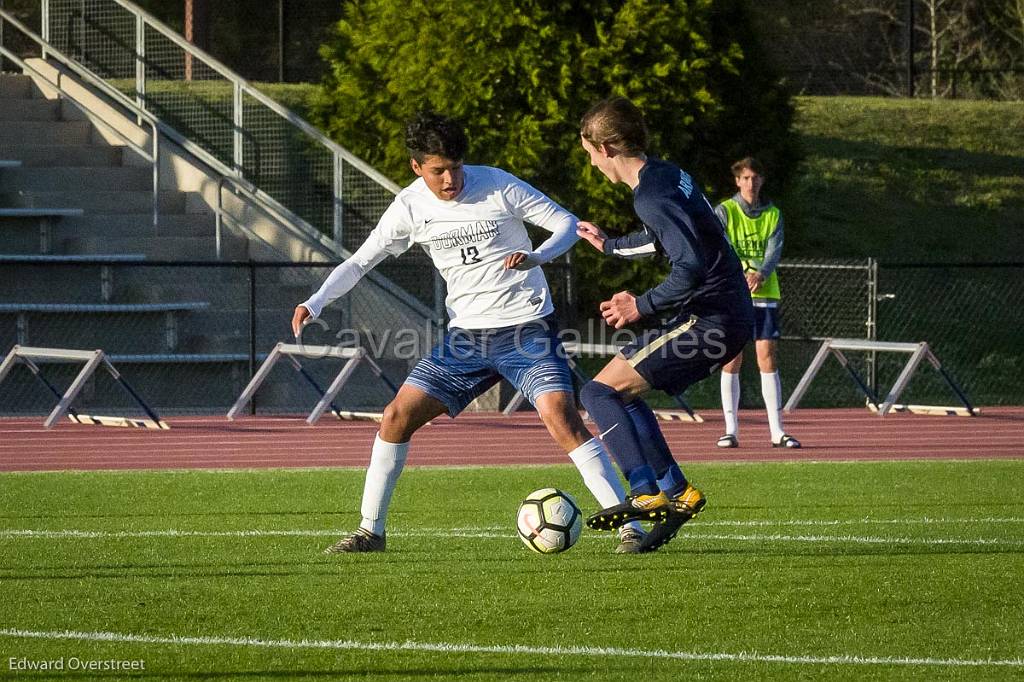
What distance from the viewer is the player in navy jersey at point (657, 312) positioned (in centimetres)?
709

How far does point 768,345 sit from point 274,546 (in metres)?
6.37

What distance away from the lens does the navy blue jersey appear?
23.2ft

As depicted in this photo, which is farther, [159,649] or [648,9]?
[648,9]

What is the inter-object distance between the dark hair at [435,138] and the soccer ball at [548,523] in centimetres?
160

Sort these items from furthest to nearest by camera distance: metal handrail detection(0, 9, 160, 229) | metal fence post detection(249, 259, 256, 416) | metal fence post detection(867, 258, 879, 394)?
metal handrail detection(0, 9, 160, 229)
metal fence post detection(867, 258, 879, 394)
metal fence post detection(249, 259, 256, 416)

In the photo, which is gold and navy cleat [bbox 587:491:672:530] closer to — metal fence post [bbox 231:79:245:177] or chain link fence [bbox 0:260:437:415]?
chain link fence [bbox 0:260:437:415]

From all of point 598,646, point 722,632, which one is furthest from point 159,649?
point 722,632

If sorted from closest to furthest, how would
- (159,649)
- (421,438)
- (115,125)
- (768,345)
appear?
1. (159,649)
2. (768,345)
3. (421,438)
4. (115,125)

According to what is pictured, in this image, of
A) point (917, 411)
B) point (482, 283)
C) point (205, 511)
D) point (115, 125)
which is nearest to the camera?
point (482, 283)

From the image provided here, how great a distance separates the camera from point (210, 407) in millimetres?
17922

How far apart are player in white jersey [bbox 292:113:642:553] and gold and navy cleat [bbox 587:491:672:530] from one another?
24cm

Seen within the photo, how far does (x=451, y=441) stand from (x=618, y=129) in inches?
294

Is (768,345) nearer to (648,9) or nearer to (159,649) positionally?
(648,9)

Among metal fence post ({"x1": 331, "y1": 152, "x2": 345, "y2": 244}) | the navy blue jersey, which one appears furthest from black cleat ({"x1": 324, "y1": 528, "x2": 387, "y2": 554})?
metal fence post ({"x1": 331, "y1": 152, "x2": 345, "y2": 244})
